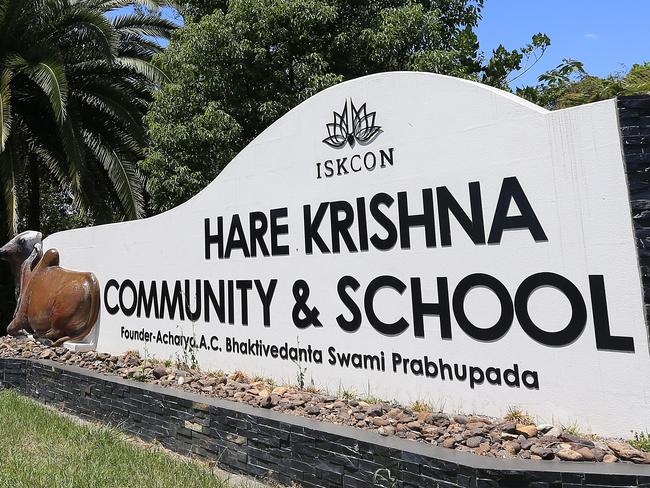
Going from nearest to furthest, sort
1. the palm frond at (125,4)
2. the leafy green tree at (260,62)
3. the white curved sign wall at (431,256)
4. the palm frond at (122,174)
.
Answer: the white curved sign wall at (431,256) < the leafy green tree at (260,62) < the palm frond at (122,174) < the palm frond at (125,4)

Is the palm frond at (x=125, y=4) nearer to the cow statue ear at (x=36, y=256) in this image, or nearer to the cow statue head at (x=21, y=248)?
the cow statue head at (x=21, y=248)

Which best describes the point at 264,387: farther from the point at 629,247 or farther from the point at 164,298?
the point at 629,247

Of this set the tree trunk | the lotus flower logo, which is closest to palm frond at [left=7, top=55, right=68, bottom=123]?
the tree trunk

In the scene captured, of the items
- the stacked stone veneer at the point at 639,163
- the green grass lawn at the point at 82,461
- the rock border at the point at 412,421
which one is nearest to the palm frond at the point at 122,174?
the rock border at the point at 412,421

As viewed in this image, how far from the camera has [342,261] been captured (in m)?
4.84

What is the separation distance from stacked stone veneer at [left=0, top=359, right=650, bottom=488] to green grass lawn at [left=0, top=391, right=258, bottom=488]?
0.75 feet

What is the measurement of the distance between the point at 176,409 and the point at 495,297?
9.54ft

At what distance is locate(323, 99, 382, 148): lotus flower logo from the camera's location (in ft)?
15.6

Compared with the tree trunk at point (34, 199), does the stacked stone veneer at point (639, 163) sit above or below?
below

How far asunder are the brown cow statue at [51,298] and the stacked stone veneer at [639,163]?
261 inches

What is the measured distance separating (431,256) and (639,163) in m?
1.50

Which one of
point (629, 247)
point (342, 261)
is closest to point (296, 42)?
point (342, 261)

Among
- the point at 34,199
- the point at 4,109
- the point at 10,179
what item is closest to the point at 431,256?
the point at 4,109

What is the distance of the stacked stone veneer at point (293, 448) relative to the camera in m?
2.91
